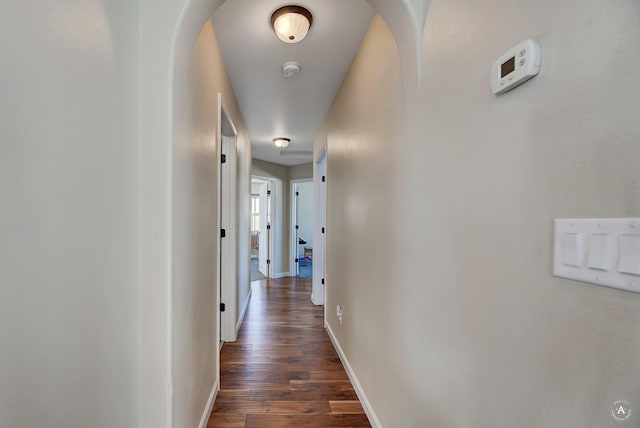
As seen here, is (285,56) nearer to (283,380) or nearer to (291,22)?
(291,22)

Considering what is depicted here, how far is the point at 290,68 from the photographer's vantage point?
2.30m

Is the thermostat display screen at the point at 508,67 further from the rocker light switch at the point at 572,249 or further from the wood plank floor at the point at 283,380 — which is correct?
the wood plank floor at the point at 283,380

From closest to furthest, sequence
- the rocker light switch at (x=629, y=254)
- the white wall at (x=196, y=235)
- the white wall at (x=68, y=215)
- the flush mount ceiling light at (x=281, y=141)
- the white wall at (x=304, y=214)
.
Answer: the rocker light switch at (x=629, y=254), the white wall at (x=68, y=215), the white wall at (x=196, y=235), the flush mount ceiling light at (x=281, y=141), the white wall at (x=304, y=214)

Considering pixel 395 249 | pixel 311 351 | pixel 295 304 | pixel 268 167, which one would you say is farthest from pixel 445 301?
pixel 268 167

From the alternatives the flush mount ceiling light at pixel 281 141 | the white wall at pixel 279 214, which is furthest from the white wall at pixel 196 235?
the white wall at pixel 279 214

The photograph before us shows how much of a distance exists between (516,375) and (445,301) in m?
0.32

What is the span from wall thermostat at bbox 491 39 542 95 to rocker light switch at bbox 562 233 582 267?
347 mm

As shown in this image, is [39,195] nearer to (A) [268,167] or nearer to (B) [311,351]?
(B) [311,351]

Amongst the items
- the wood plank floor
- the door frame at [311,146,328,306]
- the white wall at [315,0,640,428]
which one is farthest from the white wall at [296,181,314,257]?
the white wall at [315,0,640,428]

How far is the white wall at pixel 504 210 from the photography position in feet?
1.62

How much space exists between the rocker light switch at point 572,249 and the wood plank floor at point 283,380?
1.73 meters

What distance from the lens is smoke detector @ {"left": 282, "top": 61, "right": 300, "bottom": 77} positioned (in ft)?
7.48

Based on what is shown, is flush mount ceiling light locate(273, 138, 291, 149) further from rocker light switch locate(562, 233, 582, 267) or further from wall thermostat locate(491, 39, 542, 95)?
rocker light switch locate(562, 233, 582, 267)

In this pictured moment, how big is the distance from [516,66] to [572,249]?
1.36 feet
